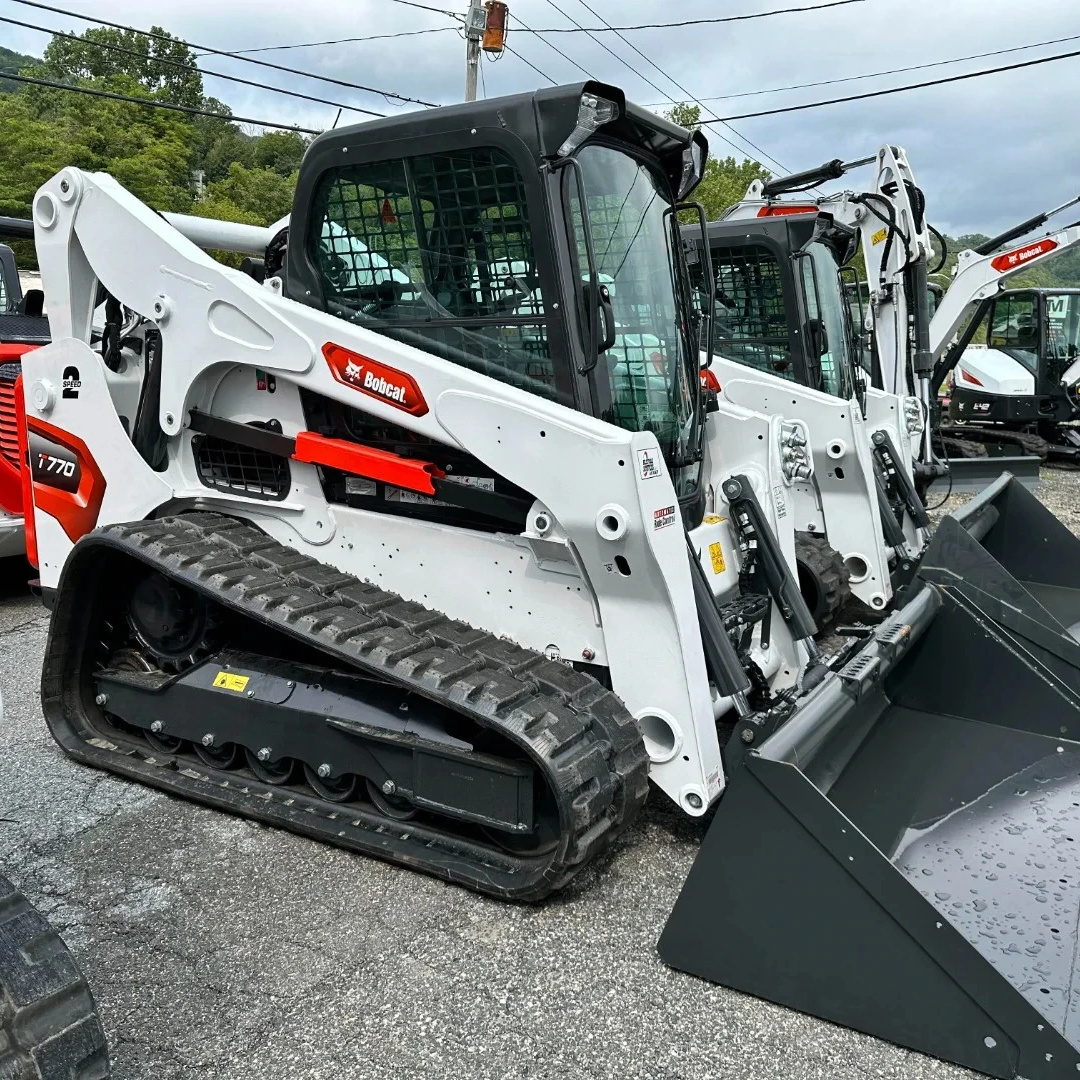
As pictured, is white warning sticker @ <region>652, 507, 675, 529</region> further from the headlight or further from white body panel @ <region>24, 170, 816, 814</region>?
the headlight

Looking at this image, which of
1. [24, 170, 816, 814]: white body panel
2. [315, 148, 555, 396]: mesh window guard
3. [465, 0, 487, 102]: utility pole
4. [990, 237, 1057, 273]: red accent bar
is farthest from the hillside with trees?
[315, 148, 555, 396]: mesh window guard

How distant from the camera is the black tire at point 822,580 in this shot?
606cm

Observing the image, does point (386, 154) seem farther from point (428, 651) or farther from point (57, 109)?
point (57, 109)

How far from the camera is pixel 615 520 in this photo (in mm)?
3135

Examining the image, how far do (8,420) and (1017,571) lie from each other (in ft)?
20.5

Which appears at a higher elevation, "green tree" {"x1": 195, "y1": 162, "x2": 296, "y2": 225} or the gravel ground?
"green tree" {"x1": 195, "y1": 162, "x2": 296, "y2": 225}

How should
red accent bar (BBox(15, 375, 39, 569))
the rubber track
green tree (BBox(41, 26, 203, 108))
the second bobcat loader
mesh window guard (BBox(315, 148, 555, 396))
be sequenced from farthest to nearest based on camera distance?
green tree (BBox(41, 26, 203, 108))
the rubber track
red accent bar (BBox(15, 375, 39, 569))
mesh window guard (BBox(315, 148, 555, 396))
the second bobcat loader

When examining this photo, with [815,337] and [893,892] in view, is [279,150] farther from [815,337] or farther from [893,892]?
[893,892]

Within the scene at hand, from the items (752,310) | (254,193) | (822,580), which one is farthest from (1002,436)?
(254,193)

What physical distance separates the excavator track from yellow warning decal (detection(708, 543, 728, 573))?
37.2 inches

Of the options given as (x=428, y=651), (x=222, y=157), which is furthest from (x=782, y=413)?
(x=222, y=157)

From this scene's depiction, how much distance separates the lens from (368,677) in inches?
141

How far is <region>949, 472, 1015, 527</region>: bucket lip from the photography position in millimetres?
5572

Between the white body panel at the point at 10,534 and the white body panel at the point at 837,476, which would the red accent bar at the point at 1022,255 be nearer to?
the white body panel at the point at 837,476
